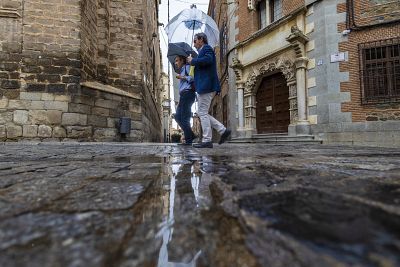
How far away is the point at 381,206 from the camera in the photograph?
62cm

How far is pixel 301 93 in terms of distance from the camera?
8594 millimetres

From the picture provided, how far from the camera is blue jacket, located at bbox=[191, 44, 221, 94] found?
12.9 feet

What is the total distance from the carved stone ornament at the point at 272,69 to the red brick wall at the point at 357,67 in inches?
68.0

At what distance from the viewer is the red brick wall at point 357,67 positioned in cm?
736

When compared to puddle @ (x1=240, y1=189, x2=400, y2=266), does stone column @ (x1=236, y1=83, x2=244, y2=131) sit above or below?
above

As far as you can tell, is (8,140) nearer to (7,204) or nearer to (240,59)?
(7,204)

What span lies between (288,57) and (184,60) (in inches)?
237

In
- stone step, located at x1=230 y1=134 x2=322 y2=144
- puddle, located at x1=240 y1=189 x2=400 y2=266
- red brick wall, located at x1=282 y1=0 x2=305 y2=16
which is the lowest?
puddle, located at x1=240 y1=189 x2=400 y2=266

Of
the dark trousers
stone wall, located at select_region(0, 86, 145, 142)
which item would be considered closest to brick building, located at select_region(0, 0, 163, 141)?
stone wall, located at select_region(0, 86, 145, 142)

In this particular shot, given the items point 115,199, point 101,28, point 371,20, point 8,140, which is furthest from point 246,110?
point 115,199

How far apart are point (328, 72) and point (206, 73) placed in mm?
5639

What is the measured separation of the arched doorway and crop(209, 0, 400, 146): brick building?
0.04 meters

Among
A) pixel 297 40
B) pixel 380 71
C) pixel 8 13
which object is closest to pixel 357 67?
pixel 380 71

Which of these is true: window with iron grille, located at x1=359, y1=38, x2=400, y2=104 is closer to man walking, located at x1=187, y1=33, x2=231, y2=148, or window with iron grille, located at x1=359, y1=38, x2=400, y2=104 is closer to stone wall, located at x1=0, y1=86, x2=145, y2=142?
man walking, located at x1=187, y1=33, x2=231, y2=148
